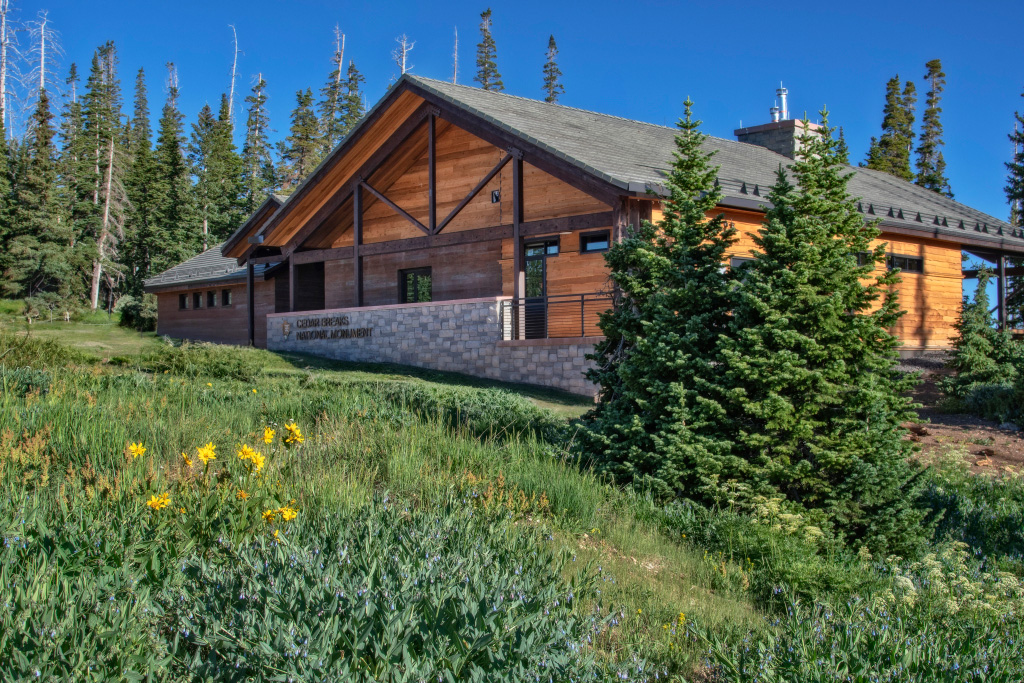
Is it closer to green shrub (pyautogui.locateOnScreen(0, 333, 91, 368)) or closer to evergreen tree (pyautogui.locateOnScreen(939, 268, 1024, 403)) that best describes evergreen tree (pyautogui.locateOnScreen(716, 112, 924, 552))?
evergreen tree (pyautogui.locateOnScreen(939, 268, 1024, 403))

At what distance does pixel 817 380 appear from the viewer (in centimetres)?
790

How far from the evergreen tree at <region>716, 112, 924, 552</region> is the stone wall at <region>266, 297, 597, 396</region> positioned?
7.84m

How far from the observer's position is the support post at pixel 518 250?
739 inches

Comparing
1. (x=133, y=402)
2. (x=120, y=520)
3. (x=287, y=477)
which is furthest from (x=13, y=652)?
(x=133, y=402)

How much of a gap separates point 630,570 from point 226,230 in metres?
54.0

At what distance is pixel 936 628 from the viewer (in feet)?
16.4

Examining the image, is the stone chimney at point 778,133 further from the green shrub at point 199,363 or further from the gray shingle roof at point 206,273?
the green shrub at point 199,363

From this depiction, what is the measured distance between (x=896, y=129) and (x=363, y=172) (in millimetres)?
39490

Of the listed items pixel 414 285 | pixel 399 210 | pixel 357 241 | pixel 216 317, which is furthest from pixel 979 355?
pixel 216 317

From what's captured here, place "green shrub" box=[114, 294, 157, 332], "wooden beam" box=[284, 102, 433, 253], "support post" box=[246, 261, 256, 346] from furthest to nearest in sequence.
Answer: "green shrub" box=[114, 294, 157, 332] → "support post" box=[246, 261, 256, 346] → "wooden beam" box=[284, 102, 433, 253]

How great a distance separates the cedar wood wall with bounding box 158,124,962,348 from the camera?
19.9 meters

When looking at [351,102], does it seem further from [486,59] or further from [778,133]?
[778,133]

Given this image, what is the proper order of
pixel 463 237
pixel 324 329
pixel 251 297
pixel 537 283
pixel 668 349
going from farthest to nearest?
pixel 251 297, pixel 324 329, pixel 537 283, pixel 463 237, pixel 668 349

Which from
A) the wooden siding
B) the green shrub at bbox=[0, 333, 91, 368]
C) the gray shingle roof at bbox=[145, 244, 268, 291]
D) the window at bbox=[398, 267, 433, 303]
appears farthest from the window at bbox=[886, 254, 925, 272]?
the green shrub at bbox=[0, 333, 91, 368]
